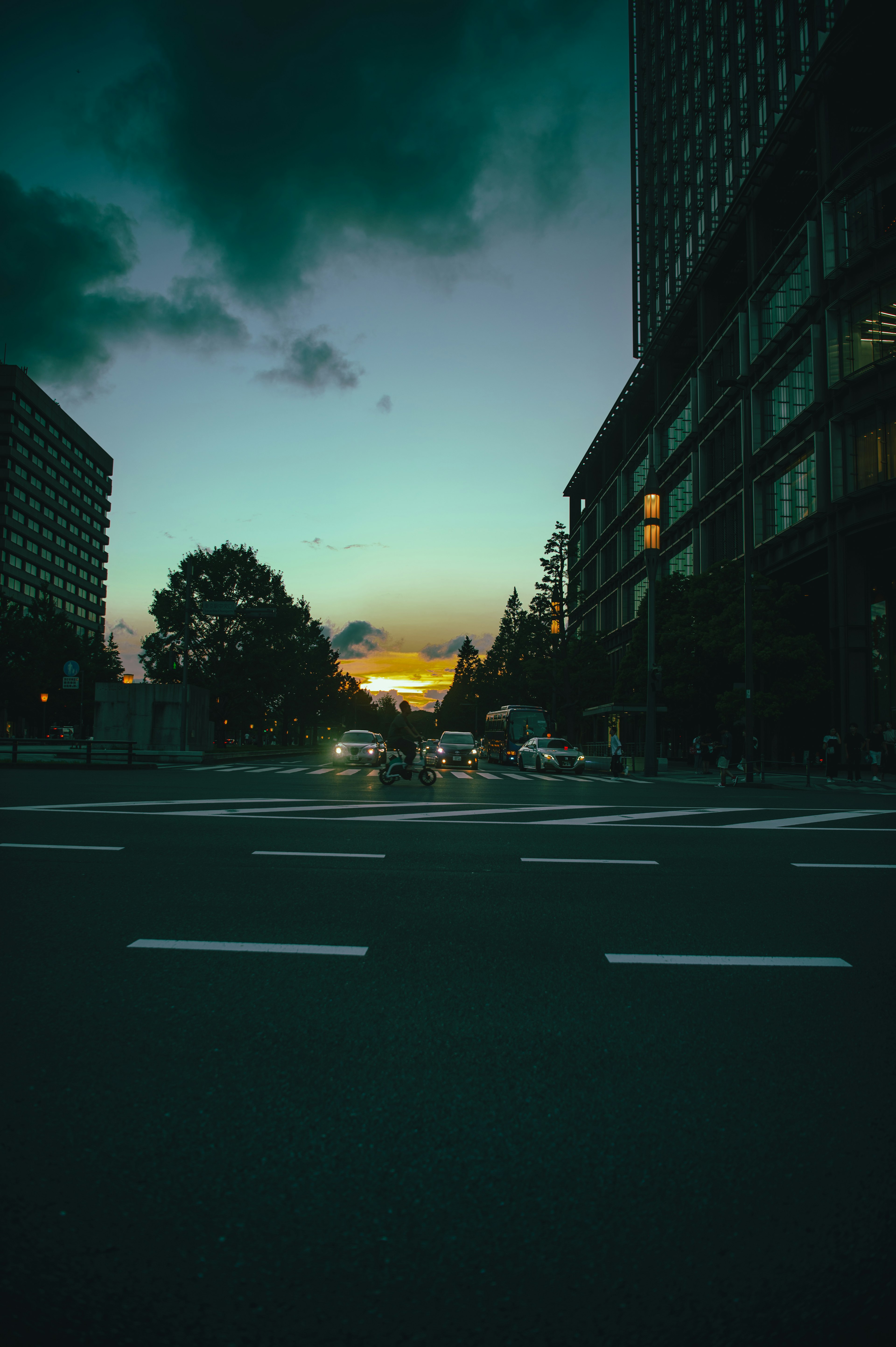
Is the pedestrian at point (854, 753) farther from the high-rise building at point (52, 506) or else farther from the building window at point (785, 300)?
the high-rise building at point (52, 506)

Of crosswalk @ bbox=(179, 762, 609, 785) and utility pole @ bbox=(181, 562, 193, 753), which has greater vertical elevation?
utility pole @ bbox=(181, 562, 193, 753)

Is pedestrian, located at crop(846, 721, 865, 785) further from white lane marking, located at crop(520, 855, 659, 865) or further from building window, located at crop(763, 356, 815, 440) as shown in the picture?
white lane marking, located at crop(520, 855, 659, 865)

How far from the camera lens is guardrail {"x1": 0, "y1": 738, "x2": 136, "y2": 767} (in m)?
26.1

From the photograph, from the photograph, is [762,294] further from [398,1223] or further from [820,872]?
[398,1223]

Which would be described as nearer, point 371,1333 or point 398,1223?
point 371,1333

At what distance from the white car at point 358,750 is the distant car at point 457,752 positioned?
3.87m

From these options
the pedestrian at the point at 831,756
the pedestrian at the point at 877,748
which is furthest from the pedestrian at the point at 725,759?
the pedestrian at the point at 877,748

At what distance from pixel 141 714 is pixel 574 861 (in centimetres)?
3224

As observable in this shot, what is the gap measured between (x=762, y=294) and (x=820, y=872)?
4096 centimetres

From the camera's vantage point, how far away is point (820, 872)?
8.12m

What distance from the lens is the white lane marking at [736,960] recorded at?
4.85 m

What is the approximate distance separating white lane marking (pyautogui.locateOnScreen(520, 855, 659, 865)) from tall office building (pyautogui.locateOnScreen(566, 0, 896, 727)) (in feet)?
69.9

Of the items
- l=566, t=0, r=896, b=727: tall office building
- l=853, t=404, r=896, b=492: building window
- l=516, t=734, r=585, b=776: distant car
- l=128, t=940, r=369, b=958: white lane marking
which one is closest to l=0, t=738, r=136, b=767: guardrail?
l=516, t=734, r=585, b=776: distant car

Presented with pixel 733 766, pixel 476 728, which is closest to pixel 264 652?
pixel 733 766
